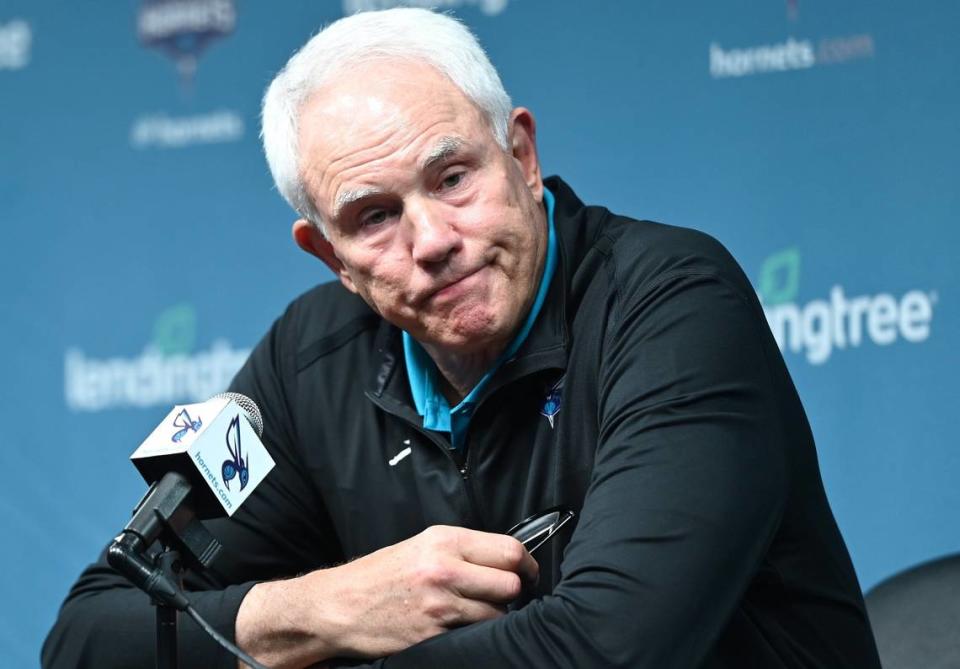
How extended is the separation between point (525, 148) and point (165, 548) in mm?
906

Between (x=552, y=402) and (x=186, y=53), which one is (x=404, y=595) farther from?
(x=186, y=53)

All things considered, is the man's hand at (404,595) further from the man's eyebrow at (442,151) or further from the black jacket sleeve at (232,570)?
the man's eyebrow at (442,151)

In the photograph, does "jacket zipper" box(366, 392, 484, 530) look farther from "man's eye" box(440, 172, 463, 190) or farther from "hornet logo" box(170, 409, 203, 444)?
"hornet logo" box(170, 409, 203, 444)

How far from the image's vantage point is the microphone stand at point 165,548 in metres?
1.40

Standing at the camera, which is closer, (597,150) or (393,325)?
(393,325)

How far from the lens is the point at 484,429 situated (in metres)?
1.93

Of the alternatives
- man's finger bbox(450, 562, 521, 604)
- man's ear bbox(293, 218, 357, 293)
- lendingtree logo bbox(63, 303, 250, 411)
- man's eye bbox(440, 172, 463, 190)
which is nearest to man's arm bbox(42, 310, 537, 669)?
man's finger bbox(450, 562, 521, 604)

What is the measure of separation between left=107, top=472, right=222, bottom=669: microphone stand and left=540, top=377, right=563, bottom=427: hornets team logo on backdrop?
1.87 ft

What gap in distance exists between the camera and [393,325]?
2.17m

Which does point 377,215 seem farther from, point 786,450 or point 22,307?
point 22,307

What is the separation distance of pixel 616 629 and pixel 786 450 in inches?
14.4

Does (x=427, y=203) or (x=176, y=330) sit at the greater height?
(x=427, y=203)

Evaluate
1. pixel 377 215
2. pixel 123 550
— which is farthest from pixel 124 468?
pixel 123 550

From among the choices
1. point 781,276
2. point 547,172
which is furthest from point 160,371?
point 781,276
